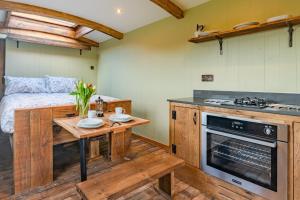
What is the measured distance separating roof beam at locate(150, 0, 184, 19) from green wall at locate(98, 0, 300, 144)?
0.11m

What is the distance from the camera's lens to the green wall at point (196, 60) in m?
1.91

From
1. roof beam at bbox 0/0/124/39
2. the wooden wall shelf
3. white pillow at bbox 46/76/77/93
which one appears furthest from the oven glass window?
white pillow at bbox 46/76/77/93

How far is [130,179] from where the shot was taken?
4.81 ft

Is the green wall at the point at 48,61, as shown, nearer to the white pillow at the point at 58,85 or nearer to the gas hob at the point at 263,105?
the white pillow at the point at 58,85

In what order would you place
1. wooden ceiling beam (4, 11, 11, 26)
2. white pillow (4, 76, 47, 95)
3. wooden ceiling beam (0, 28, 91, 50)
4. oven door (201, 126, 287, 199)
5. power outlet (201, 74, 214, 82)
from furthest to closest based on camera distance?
wooden ceiling beam (0, 28, 91, 50)
white pillow (4, 76, 47, 95)
wooden ceiling beam (4, 11, 11, 26)
power outlet (201, 74, 214, 82)
oven door (201, 126, 287, 199)

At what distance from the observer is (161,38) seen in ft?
10.3

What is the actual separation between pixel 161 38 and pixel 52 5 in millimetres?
1835

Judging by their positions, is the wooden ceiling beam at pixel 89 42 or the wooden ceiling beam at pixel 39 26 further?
the wooden ceiling beam at pixel 89 42

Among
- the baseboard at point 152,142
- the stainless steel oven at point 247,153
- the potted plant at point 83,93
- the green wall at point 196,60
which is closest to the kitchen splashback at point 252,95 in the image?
the green wall at point 196,60

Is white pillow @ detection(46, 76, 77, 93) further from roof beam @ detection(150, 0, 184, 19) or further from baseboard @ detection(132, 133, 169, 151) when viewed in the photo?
roof beam @ detection(150, 0, 184, 19)

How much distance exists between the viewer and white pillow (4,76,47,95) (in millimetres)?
3421

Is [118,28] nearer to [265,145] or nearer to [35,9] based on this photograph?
[35,9]

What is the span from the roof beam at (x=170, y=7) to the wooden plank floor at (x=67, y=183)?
228 cm

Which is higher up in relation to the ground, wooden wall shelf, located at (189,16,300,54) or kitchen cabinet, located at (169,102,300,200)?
wooden wall shelf, located at (189,16,300,54)
